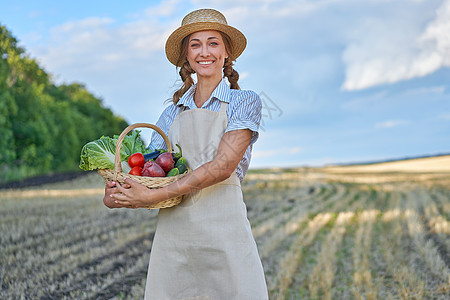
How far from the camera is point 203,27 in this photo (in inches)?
101

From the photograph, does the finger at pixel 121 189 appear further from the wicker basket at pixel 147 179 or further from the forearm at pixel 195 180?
the forearm at pixel 195 180

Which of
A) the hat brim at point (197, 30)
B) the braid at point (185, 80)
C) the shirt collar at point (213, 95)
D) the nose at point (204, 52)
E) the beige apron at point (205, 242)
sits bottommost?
the beige apron at point (205, 242)

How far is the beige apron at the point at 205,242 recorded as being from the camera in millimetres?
2424

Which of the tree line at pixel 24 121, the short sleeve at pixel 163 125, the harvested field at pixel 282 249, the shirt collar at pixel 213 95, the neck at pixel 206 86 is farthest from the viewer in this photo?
the tree line at pixel 24 121

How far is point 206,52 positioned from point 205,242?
1108mm

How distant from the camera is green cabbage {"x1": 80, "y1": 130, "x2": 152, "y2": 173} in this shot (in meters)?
2.55

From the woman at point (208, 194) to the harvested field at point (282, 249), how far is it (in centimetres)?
247

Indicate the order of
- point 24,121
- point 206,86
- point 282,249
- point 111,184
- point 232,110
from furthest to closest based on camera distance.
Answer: point 24,121, point 282,249, point 206,86, point 232,110, point 111,184

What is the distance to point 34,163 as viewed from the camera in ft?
93.0

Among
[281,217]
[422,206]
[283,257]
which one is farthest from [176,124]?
[422,206]

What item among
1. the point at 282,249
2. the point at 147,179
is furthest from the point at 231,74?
the point at 282,249

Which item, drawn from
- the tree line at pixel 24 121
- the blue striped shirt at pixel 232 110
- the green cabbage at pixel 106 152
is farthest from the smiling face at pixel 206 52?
the tree line at pixel 24 121

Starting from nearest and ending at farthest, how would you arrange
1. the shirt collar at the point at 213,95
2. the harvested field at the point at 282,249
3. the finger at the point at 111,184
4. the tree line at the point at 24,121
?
the finger at the point at 111,184 < the shirt collar at the point at 213,95 < the harvested field at the point at 282,249 < the tree line at the point at 24,121

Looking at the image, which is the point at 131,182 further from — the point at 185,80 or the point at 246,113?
the point at 185,80
